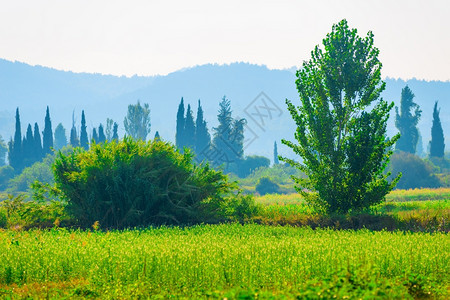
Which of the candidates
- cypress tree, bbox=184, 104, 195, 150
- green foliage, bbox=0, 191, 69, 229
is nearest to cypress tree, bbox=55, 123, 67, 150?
cypress tree, bbox=184, 104, 195, 150

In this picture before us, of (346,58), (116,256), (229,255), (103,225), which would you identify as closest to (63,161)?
(103,225)

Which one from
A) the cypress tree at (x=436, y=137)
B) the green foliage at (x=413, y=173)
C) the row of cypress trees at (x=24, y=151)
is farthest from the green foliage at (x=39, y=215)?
the cypress tree at (x=436, y=137)

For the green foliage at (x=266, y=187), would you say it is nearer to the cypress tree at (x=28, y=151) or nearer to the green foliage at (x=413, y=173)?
the green foliage at (x=413, y=173)

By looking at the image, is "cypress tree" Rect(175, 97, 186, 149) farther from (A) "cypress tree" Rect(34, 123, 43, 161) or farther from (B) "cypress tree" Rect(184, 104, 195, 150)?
(A) "cypress tree" Rect(34, 123, 43, 161)

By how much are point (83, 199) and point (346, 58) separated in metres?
12.9

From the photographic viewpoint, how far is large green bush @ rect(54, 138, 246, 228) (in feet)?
60.4

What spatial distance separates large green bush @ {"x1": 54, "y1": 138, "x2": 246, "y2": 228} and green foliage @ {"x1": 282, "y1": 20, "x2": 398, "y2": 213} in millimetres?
4471

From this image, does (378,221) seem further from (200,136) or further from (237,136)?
(200,136)

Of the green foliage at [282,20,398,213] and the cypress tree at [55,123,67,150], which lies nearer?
the green foliage at [282,20,398,213]

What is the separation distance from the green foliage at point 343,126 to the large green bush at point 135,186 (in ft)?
14.7

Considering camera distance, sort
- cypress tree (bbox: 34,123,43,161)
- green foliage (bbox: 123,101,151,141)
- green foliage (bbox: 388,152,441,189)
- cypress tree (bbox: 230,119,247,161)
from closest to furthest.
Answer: green foliage (bbox: 388,152,441,189)
cypress tree (bbox: 230,119,247,161)
cypress tree (bbox: 34,123,43,161)
green foliage (bbox: 123,101,151,141)

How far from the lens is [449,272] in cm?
962

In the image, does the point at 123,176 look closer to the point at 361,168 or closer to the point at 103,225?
the point at 103,225

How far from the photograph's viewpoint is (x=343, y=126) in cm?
1995
